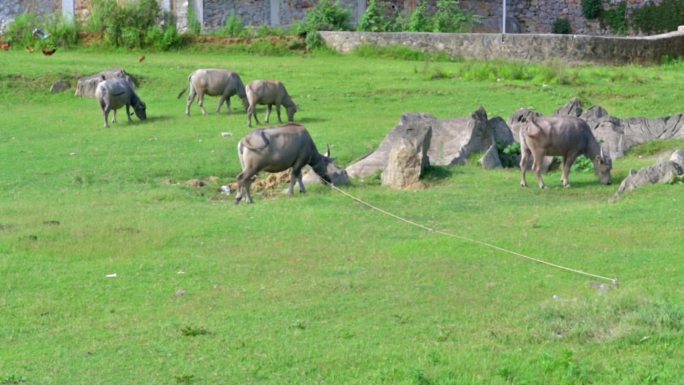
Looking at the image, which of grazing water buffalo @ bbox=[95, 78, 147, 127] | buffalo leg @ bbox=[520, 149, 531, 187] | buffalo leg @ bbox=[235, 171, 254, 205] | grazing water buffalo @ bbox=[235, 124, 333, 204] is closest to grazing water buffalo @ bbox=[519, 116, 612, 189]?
buffalo leg @ bbox=[520, 149, 531, 187]

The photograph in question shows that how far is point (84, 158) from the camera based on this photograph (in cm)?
2250

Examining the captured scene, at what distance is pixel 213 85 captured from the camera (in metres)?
27.5

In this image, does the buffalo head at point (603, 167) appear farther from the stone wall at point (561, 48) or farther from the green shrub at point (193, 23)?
the green shrub at point (193, 23)

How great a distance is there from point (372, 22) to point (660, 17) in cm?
1483

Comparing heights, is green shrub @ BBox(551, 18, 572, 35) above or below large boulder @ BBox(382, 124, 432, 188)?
above

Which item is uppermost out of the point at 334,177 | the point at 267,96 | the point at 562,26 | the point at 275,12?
the point at 275,12

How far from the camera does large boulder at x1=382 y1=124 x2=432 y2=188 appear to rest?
19.5 meters

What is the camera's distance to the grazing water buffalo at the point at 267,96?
1014 inches


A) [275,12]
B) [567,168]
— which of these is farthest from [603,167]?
[275,12]

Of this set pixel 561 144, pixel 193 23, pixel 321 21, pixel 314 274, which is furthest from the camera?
pixel 321 21

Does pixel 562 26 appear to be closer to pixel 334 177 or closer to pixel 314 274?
pixel 334 177

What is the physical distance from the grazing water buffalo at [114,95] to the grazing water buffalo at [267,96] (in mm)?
2442

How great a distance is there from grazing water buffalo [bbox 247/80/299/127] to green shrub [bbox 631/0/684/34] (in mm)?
26767

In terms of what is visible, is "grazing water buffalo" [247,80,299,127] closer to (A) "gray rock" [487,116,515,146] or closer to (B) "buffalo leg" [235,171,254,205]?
(A) "gray rock" [487,116,515,146]
